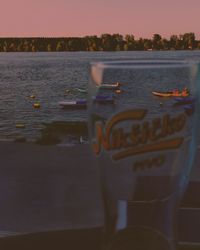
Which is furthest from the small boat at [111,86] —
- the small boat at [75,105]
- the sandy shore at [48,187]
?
the small boat at [75,105]

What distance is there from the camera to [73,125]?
42.2 m

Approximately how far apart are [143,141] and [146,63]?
5.8 inches

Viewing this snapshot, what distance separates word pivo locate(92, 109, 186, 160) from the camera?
969 millimetres

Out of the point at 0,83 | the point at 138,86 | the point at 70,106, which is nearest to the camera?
the point at 138,86

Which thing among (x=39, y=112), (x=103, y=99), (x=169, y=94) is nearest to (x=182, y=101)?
(x=169, y=94)

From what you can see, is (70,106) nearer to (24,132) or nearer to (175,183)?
(24,132)

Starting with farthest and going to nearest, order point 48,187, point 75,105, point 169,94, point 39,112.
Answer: point 39,112 < point 75,105 < point 48,187 < point 169,94

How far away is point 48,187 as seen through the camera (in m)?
5.14

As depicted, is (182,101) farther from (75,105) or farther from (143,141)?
(75,105)

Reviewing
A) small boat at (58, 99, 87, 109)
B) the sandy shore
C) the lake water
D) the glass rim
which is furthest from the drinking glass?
small boat at (58, 99, 87, 109)

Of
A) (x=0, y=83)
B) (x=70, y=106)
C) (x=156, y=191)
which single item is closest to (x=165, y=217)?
(x=156, y=191)

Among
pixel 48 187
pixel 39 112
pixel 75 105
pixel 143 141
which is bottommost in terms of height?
pixel 39 112

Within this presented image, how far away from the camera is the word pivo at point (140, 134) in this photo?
3.18 ft

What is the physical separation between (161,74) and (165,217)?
0.30 meters
